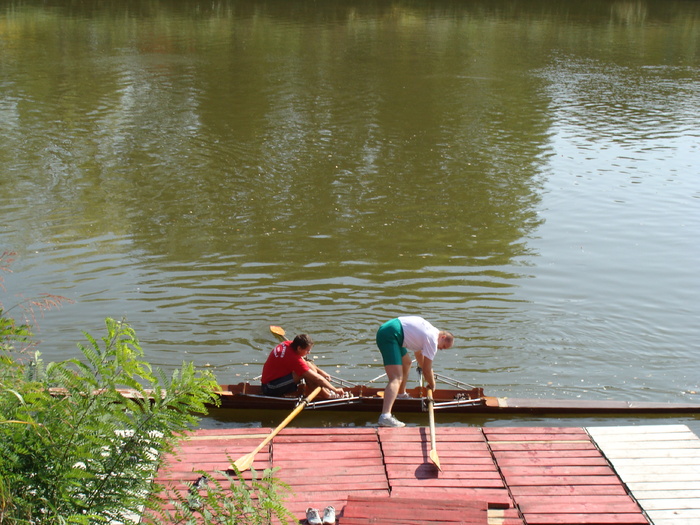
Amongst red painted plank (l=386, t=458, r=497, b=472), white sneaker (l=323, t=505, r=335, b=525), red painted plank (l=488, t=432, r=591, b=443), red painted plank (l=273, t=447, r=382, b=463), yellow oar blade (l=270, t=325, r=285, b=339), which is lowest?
red painted plank (l=386, t=458, r=497, b=472)

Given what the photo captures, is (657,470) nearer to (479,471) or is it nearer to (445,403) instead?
(479,471)

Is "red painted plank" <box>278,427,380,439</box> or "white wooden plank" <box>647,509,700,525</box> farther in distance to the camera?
"red painted plank" <box>278,427,380,439</box>

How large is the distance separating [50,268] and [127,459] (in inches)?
362

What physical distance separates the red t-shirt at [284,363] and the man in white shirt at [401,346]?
1011mm

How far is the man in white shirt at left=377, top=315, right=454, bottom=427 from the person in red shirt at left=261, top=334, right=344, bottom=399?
0.70 m

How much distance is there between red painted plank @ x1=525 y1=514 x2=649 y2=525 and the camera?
6.99m

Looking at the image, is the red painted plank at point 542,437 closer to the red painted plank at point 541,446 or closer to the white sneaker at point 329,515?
the red painted plank at point 541,446

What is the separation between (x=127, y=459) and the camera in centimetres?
458

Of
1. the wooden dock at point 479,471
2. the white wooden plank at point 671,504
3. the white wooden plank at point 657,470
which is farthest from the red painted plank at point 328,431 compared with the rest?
the white wooden plank at point 671,504

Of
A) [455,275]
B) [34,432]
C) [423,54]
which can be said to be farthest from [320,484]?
[423,54]

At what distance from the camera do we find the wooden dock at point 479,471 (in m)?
7.05

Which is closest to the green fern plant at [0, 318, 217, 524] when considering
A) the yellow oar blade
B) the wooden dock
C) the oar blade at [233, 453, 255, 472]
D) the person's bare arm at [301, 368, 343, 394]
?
the wooden dock

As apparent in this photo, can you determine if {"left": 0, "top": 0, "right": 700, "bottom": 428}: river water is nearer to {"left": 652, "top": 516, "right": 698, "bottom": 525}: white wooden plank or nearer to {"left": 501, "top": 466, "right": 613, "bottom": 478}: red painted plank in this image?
{"left": 501, "top": 466, "right": 613, "bottom": 478}: red painted plank

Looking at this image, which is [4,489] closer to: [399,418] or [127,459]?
[127,459]
